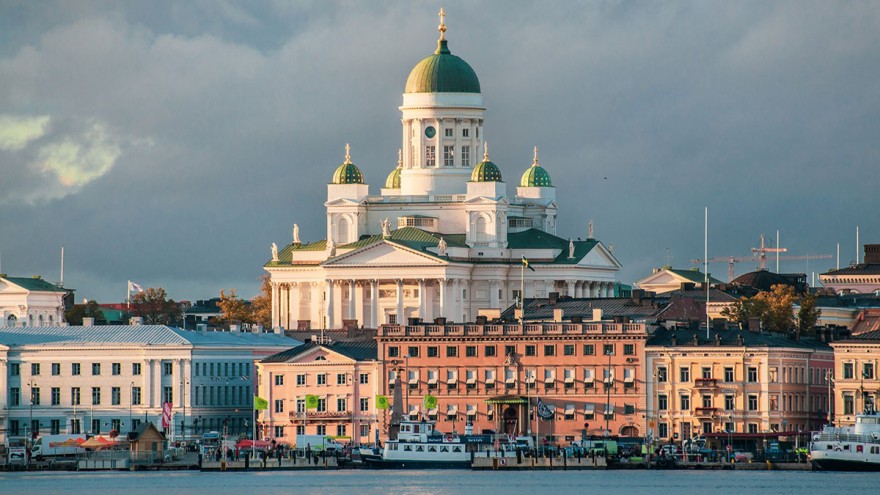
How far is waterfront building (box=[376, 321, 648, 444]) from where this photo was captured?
18512 centimetres

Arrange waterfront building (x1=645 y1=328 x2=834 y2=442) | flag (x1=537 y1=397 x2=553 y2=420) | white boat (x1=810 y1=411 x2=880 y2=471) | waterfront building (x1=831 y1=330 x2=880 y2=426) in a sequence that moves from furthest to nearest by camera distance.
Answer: flag (x1=537 y1=397 x2=553 y2=420), waterfront building (x1=645 y1=328 x2=834 y2=442), waterfront building (x1=831 y1=330 x2=880 y2=426), white boat (x1=810 y1=411 x2=880 y2=471)

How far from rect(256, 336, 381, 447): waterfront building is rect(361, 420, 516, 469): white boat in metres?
21.5

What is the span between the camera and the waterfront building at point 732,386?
182 metres

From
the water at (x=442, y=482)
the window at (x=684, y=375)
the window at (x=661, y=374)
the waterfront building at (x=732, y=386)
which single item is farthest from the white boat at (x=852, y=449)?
the window at (x=661, y=374)

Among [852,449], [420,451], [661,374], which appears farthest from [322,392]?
[852,449]

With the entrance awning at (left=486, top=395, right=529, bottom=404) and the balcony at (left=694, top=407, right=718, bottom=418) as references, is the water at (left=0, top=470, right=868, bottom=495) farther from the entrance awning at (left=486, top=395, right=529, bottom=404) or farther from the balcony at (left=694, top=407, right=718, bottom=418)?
the entrance awning at (left=486, top=395, right=529, bottom=404)

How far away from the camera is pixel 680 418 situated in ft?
602

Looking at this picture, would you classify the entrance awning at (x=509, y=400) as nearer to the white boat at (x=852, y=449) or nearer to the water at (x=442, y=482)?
the water at (x=442, y=482)

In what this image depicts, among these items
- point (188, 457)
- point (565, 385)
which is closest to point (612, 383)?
point (565, 385)

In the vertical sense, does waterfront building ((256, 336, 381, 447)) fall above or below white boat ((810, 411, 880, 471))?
above

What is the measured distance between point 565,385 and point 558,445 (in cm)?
406

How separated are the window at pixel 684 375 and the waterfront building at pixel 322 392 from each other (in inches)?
697

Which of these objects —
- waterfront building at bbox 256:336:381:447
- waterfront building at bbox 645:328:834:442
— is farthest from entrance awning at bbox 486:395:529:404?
waterfront building at bbox 256:336:381:447

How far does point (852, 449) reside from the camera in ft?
538
